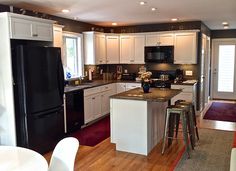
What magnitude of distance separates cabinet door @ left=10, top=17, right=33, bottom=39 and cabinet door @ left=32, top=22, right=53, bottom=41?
9 cm

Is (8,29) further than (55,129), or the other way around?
(55,129)

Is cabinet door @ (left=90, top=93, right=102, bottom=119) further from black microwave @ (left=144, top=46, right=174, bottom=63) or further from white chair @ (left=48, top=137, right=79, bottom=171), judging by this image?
white chair @ (left=48, top=137, right=79, bottom=171)

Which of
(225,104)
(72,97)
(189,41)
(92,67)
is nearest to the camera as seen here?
(72,97)

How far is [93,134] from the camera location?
5.18 meters

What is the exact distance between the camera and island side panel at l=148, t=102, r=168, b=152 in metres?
4.10

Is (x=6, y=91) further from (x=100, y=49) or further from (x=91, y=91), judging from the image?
(x=100, y=49)

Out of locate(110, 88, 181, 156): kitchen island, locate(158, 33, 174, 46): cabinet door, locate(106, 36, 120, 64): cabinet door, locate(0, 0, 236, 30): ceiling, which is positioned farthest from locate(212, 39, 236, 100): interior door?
locate(110, 88, 181, 156): kitchen island

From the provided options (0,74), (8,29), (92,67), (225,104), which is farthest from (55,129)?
(225,104)

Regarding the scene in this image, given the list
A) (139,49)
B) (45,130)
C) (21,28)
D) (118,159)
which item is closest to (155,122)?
(118,159)

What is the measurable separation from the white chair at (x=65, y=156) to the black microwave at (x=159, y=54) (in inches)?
192

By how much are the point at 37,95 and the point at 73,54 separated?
104 inches

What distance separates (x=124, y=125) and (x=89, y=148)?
0.78 meters

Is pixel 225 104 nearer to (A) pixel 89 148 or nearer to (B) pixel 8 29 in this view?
(A) pixel 89 148

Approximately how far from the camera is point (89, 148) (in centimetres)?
439
